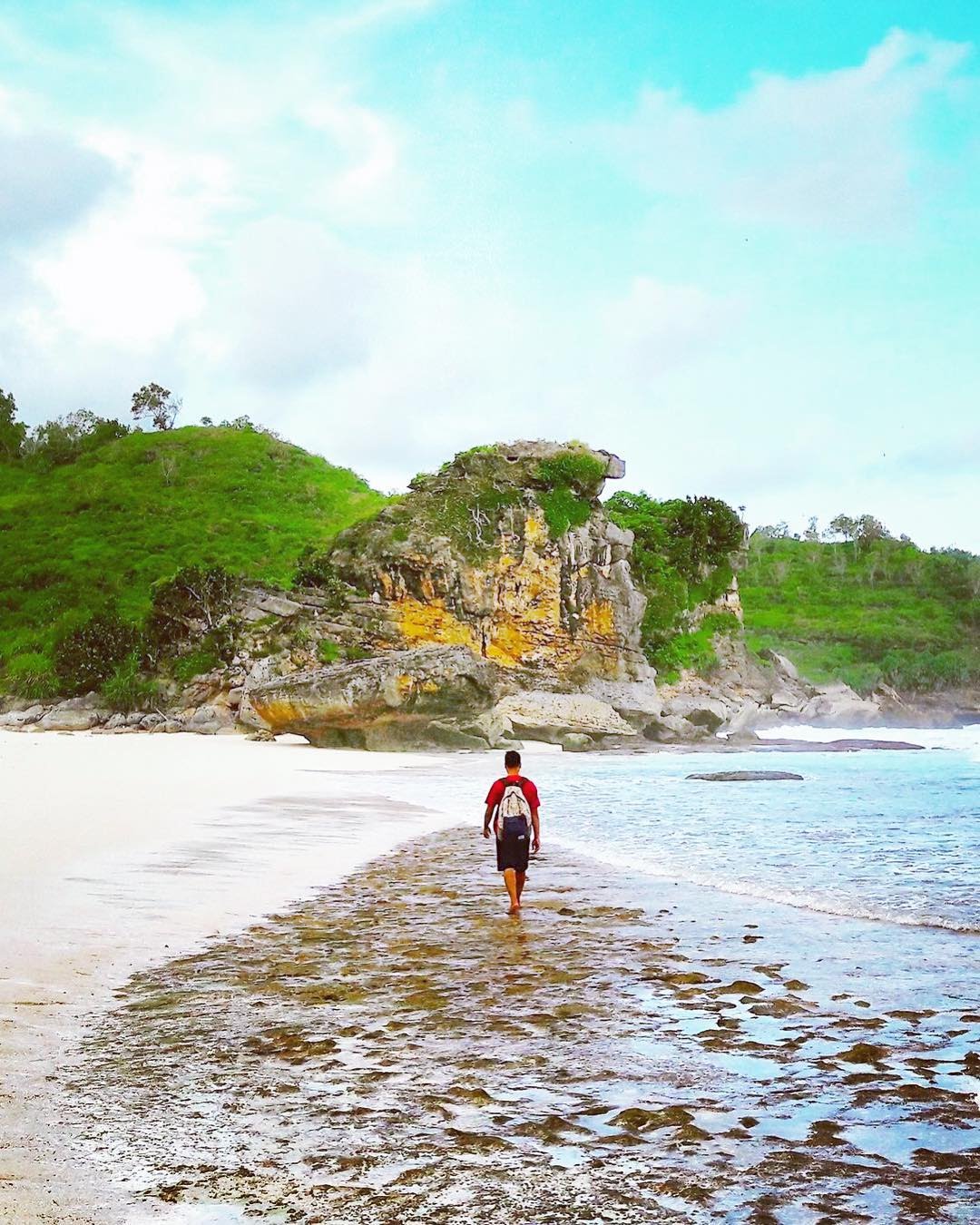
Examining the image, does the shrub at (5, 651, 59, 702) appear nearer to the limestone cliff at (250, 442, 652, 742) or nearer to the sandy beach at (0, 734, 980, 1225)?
the limestone cliff at (250, 442, 652, 742)

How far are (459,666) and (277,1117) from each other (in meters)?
37.1

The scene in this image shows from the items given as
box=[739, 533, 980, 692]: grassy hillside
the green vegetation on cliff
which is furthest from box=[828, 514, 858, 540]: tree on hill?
the green vegetation on cliff

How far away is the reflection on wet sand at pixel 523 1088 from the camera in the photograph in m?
3.74

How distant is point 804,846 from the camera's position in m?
14.3

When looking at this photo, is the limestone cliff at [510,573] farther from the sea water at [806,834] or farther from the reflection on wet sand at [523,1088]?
the reflection on wet sand at [523,1088]

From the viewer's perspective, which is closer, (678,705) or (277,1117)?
(277,1117)

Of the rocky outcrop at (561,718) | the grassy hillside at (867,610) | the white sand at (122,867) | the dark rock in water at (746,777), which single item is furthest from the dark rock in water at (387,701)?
the grassy hillside at (867,610)

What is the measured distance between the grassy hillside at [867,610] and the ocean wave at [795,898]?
76.6 metres

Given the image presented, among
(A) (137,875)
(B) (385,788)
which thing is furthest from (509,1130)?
(B) (385,788)

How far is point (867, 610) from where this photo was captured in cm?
10431

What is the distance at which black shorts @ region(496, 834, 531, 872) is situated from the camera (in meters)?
9.80

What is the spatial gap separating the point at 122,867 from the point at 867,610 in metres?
103

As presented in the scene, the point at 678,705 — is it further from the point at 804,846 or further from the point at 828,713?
the point at 804,846

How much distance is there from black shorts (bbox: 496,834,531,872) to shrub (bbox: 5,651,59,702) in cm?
5280
